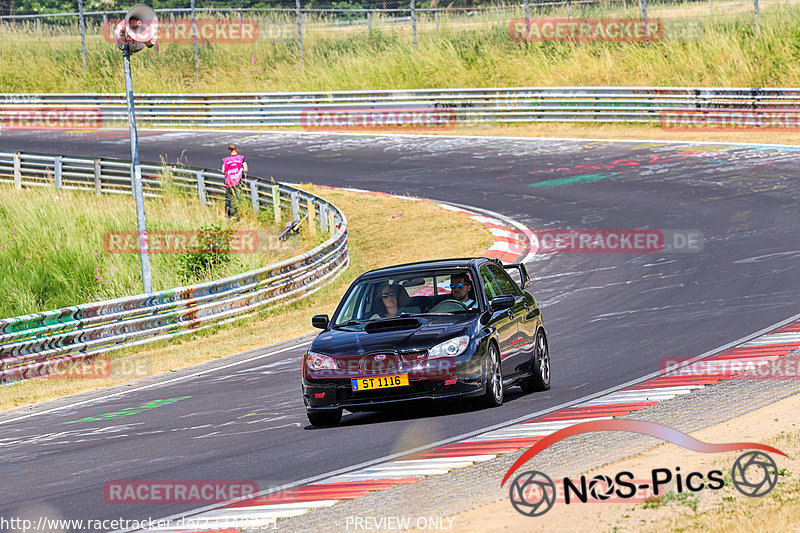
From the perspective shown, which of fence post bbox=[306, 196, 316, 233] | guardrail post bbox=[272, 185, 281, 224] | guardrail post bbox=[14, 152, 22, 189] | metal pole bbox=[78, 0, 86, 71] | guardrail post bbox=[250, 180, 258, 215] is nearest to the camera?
fence post bbox=[306, 196, 316, 233]

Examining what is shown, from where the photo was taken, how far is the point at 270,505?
293 inches

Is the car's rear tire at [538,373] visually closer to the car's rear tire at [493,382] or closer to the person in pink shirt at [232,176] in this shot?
the car's rear tire at [493,382]

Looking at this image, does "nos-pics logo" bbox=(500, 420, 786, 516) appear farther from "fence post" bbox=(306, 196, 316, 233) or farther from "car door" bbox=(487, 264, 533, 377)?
"fence post" bbox=(306, 196, 316, 233)

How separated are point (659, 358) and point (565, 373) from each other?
101cm

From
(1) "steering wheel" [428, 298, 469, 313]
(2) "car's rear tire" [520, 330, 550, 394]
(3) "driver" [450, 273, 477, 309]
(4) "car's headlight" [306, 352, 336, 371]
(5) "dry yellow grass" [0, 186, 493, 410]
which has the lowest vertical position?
(5) "dry yellow grass" [0, 186, 493, 410]

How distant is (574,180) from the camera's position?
28.3 m

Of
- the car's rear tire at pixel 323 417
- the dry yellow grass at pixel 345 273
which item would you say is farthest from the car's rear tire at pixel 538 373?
the dry yellow grass at pixel 345 273

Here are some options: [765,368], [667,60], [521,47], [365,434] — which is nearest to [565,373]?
[765,368]

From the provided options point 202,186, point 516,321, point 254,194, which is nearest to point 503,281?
point 516,321

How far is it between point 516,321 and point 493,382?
1116 mm

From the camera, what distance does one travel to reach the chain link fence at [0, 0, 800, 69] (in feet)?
125

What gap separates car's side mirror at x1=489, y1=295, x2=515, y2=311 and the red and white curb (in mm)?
1216

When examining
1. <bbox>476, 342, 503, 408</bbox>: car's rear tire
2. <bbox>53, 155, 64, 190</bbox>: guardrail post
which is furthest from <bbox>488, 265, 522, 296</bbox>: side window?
<bbox>53, 155, 64, 190</bbox>: guardrail post

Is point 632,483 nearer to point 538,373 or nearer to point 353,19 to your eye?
point 538,373
